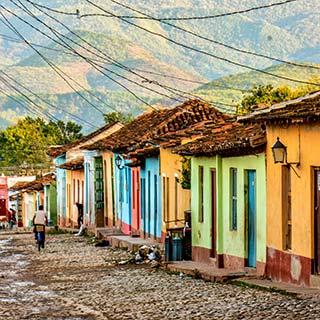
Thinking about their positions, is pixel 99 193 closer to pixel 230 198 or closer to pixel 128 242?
pixel 128 242

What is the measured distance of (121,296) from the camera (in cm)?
2081

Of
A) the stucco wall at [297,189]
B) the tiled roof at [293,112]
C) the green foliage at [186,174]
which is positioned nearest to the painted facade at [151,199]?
the green foliage at [186,174]

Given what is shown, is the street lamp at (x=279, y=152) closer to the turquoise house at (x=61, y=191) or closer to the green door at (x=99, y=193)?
the green door at (x=99, y=193)

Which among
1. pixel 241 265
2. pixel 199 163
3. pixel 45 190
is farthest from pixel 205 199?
pixel 45 190

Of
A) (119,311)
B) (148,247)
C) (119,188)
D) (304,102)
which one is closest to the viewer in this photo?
(119,311)

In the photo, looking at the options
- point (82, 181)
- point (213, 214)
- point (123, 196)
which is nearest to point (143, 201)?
point (123, 196)

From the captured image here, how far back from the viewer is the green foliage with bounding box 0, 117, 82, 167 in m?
113

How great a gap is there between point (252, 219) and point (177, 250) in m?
4.64

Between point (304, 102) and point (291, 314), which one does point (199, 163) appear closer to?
point (304, 102)

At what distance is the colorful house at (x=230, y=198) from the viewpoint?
23.2 meters

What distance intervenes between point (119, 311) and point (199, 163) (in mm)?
9634

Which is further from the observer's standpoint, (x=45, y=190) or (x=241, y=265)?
(x=45, y=190)

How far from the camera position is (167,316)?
17.5m

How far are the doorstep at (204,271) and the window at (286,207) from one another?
5.50 ft
